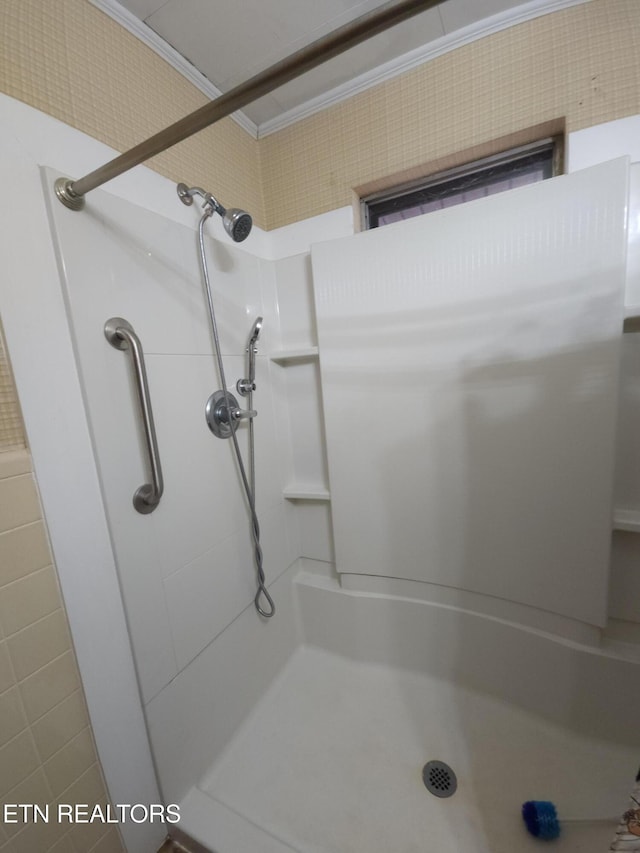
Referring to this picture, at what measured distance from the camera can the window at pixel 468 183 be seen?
1.13 meters

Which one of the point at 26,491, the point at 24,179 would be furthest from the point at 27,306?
the point at 26,491

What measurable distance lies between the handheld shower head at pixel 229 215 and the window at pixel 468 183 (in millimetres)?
694

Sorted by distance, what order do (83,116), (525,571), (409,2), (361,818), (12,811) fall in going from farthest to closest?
(525,571) < (361,818) < (83,116) < (12,811) < (409,2)

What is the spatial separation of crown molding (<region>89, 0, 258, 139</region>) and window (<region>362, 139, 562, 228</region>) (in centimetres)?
69

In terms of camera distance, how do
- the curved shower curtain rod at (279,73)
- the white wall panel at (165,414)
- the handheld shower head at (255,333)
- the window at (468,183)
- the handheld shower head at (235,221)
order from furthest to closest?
the handheld shower head at (255,333) → the window at (468,183) → the handheld shower head at (235,221) → the white wall panel at (165,414) → the curved shower curtain rod at (279,73)

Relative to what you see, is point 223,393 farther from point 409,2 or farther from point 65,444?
point 409,2

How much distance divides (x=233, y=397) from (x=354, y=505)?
0.66m

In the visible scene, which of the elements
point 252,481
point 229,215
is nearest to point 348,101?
point 229,215

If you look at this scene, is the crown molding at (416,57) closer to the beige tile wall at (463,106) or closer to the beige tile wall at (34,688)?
the beige tile wall at (463,106)

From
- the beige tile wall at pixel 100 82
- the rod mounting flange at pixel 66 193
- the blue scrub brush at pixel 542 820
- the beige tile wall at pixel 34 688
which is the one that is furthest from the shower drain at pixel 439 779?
the beige tile wall at pixel 100 82

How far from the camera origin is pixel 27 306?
679 mm

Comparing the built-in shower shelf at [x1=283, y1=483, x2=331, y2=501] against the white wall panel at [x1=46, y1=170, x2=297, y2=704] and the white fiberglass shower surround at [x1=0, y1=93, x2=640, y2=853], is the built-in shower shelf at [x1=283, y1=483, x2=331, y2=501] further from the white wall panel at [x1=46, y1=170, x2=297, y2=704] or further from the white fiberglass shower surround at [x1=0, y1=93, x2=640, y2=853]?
the white wall panel at [x1=46, y1=170, x2=297, y2=704]

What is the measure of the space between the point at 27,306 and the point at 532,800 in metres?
1.85

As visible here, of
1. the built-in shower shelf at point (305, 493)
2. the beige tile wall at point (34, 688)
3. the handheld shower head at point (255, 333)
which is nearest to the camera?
the beige tile wall at point (34, 688)
